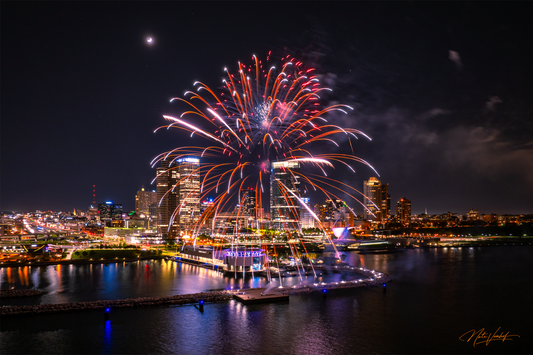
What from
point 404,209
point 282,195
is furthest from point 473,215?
point 282,195

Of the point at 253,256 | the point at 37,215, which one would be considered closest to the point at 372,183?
the point at 253,256

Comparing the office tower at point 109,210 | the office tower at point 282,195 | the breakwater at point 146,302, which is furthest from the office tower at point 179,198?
the breakwater at point 146,302

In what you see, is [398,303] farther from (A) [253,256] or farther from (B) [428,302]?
(A) [253,256]

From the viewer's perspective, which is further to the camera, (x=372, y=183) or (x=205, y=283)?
(x=372, y=183)

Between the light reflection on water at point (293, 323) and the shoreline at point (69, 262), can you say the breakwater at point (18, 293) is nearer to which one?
the light reflection on water at point (293, 323)

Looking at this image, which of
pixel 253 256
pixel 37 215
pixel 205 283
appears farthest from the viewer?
pixel 37 215

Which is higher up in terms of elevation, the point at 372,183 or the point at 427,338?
the point at 372,183

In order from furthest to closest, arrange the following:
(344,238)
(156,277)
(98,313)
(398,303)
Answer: (344,238), (156,277), (398,303), (98,313)
